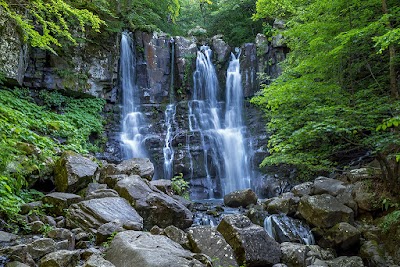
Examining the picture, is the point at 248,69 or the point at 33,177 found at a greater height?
the point at 248,69

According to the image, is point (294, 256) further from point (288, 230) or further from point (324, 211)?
point (324, 211)

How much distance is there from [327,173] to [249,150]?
14.3 ft

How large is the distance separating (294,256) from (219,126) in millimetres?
10872

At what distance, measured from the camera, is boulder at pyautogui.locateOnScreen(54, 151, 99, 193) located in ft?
21.5

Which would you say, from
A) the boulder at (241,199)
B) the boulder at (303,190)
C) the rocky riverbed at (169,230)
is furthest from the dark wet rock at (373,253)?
the boulder at (241,199)

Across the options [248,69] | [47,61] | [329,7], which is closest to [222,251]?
[329,7]

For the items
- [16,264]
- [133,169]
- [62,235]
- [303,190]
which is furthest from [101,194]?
[303,190]

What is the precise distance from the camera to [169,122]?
15797 mm

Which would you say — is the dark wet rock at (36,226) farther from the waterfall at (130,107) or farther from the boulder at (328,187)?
the waterfall at (130,107)

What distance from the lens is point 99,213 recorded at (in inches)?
213

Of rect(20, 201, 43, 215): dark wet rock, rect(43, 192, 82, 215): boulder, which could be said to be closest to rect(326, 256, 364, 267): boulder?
rect(43, 192, 82, 215): boulder

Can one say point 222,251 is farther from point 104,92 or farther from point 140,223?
point 104,92

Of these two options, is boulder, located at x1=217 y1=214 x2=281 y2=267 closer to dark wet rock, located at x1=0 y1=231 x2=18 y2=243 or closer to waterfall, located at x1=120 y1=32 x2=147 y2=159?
dark wet rock, located at x1=0 y1=231 x2=18 y2=243

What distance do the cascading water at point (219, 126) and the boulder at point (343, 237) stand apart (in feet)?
22.7
